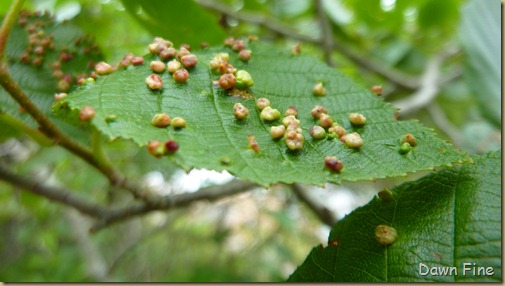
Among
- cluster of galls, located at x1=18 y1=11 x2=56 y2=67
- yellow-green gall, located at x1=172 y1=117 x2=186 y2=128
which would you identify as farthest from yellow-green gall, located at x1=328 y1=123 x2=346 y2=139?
cluster of galls, located at x1=18 y1=11 x2=56 y2=67

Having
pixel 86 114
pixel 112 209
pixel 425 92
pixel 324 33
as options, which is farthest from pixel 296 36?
pixel 86 114

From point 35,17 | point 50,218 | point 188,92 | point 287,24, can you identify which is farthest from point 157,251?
point 188,92

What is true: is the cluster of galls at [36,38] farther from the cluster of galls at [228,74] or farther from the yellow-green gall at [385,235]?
the yellow-green gall at [385,235]

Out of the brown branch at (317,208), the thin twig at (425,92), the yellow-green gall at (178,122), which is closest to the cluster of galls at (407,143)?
the yellow-green gall at (178,122)

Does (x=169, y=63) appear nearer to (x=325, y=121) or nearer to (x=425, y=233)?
(x=325, y=121)

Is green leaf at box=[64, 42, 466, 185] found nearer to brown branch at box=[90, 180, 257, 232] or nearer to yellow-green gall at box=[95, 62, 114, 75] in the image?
yellow-green gall at box=[95, 62, 114, 75]

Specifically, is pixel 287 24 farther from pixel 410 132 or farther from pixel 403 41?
pixel 410 132

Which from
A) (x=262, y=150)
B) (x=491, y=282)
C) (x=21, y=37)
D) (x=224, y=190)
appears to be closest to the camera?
(x=491, y=282)

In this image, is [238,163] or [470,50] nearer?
[238,163]
